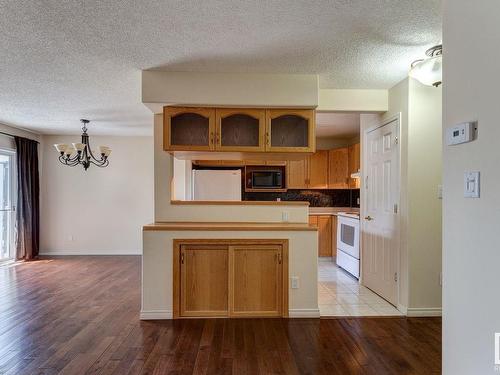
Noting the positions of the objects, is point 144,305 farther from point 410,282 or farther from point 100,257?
point 100,257

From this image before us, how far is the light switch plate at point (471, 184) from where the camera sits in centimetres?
131

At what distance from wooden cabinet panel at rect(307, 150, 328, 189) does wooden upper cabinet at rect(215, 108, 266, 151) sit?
3.20 metres

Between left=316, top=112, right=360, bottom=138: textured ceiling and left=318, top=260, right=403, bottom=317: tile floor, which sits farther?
left=316, top=112, right=360, bottom=138: textured ceiling

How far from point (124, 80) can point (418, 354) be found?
361cm

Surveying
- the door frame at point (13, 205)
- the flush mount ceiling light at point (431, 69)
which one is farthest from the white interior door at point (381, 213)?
the door frame at point (13, 205)

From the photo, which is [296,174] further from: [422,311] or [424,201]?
[422,311]

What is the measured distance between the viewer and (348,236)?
474cm

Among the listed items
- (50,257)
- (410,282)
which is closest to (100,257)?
(50,257)

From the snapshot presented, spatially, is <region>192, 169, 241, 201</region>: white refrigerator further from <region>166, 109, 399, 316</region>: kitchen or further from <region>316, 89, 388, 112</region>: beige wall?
<region>316, 89, 388, 112</region>: beige wall

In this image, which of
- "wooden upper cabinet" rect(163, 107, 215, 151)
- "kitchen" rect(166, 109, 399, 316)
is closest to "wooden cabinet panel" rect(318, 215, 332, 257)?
"kitchen" rect(166, 109, 399, 316)

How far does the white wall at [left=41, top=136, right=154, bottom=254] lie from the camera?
612cm

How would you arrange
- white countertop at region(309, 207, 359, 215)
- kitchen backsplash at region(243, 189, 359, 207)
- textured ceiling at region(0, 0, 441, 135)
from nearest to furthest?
textured ceiling at region(0, 0, 441, 135) → white countertop at region(309, 207, 359, 215) → kitchen backsplash at region(243, 189, 359, 207)

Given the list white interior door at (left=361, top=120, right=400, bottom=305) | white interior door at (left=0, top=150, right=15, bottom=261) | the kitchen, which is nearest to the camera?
white interior door at (left=361, top=120, right=400, bottom=305)

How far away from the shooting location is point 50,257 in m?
5.86
